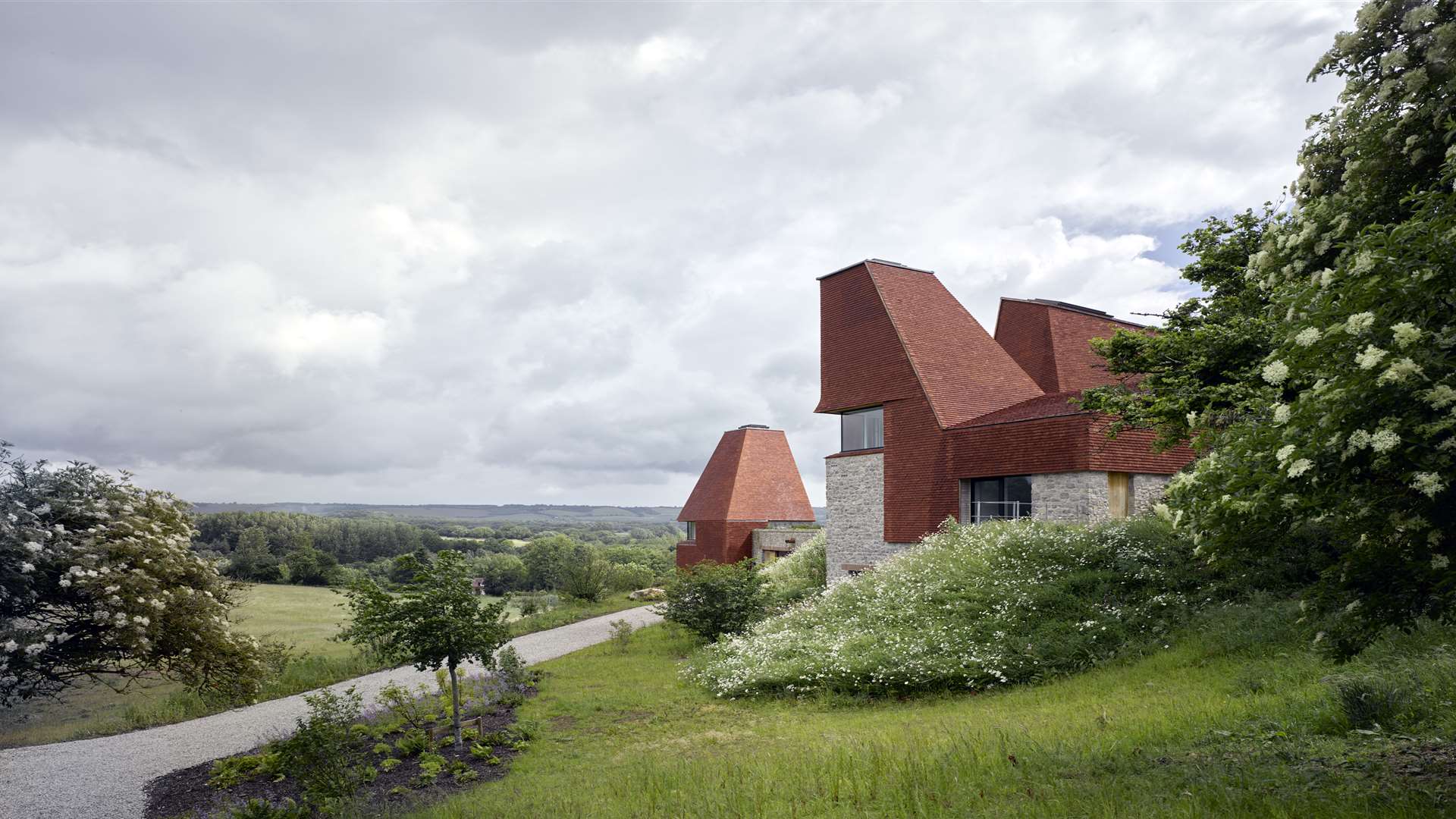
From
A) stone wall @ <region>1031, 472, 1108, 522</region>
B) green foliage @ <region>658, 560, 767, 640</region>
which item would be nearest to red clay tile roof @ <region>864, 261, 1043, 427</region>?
stone wall @ <region>1031, 472, 1108, 522</region>

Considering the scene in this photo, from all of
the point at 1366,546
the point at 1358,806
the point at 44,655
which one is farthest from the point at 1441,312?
the point at 44,655

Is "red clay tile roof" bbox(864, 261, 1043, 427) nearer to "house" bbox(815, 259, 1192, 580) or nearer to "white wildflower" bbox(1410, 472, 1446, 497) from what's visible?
"house" bbox(815, 259, 1192, 580)

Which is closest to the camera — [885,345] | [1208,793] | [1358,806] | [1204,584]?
[1358,806]

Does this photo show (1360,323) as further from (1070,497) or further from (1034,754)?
(1070,497)

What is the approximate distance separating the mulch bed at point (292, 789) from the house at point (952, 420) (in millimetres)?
14481

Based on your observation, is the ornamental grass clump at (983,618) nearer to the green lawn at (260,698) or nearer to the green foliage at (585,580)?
the green lawn at (260,698)

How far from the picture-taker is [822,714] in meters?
12.4

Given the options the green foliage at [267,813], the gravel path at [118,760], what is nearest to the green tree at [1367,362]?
the green foliage at [267,813]

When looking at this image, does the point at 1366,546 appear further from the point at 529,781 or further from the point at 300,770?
the point at 300,770

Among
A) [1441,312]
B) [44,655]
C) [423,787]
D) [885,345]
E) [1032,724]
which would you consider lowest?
[423,787]

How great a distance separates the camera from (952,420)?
74.0 ft

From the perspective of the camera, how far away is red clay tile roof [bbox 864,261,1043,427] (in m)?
23.2

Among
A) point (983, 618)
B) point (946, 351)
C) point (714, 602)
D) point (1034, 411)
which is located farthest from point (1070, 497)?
point (714, 602)

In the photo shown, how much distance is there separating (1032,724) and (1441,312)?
6.23 metres
